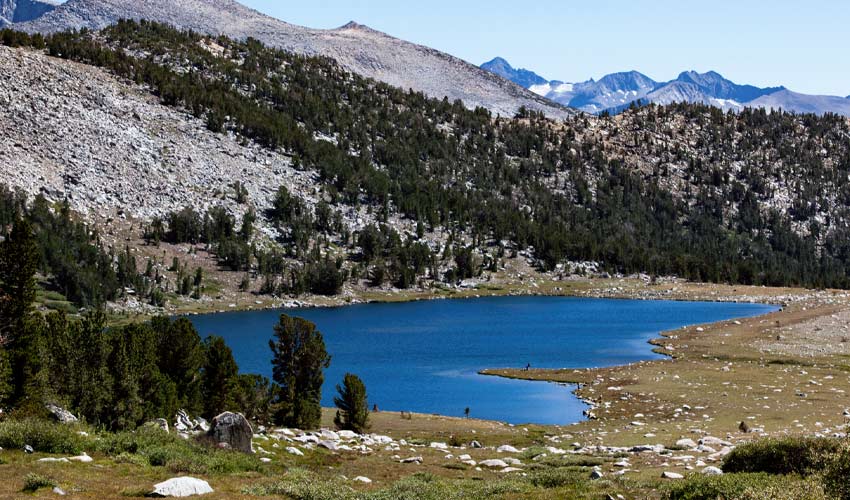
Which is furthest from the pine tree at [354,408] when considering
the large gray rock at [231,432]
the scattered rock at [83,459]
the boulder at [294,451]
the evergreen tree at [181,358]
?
the scattered rock at [83,459]

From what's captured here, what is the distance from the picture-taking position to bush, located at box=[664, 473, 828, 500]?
20.0 meters

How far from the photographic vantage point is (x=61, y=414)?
37094 mm

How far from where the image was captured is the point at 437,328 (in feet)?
433

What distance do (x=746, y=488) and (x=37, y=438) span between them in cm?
2323

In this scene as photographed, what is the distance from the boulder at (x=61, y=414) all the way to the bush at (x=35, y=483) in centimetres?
1296

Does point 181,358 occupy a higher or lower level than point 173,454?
lower

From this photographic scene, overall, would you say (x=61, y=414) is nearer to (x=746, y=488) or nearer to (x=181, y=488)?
(x=181, y=488)

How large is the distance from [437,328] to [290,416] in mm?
79154

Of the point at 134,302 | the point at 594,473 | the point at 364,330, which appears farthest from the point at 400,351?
the point at 594,473

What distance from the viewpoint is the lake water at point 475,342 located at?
250 feet

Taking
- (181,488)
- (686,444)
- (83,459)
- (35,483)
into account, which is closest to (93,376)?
(83,459)

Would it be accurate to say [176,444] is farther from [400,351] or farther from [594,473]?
[400,351]

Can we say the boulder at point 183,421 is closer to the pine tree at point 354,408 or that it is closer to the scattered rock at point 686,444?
the pine tree at point 354,408

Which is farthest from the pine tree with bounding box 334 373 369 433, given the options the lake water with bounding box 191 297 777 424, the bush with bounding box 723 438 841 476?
the bush with bounding box 723 438 841 476
